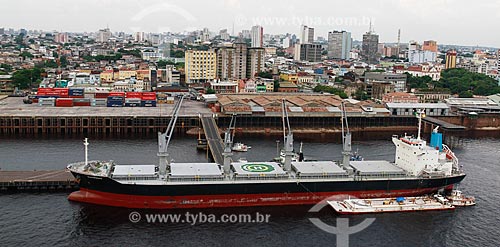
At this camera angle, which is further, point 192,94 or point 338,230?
point 192,94

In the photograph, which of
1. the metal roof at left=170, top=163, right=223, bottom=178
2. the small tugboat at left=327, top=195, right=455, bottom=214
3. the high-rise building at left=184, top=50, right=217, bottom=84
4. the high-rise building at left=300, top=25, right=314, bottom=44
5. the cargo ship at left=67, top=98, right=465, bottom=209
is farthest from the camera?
the high-rise building at left=300, top=25, right=314, bottom=44

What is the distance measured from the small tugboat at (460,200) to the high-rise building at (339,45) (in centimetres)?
10704

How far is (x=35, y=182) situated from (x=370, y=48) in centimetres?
10750

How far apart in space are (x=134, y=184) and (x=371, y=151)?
658 inches

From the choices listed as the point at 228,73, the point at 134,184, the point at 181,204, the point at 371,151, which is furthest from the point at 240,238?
the point at 228,73

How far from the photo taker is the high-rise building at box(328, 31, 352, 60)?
412 ft

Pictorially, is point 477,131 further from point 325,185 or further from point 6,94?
point 6,94

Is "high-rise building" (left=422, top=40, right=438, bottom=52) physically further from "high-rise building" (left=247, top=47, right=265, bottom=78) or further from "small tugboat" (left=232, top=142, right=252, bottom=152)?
"small tugboat" (left=232, top=142, right=252, bottom=152)

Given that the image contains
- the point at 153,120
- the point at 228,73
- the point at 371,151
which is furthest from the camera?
the point at 228,73

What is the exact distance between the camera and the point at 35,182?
2059cm

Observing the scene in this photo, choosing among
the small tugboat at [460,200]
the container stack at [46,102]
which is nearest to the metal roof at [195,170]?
the small tugboat at [460,200]

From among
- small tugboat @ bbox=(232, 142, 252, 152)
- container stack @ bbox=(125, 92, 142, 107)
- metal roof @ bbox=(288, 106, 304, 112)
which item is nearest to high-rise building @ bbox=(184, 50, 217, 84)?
container stack @ bbox=(125, 92, 142, 107)

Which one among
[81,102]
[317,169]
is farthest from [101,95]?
[317,169]

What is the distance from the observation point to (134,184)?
18.7 m
